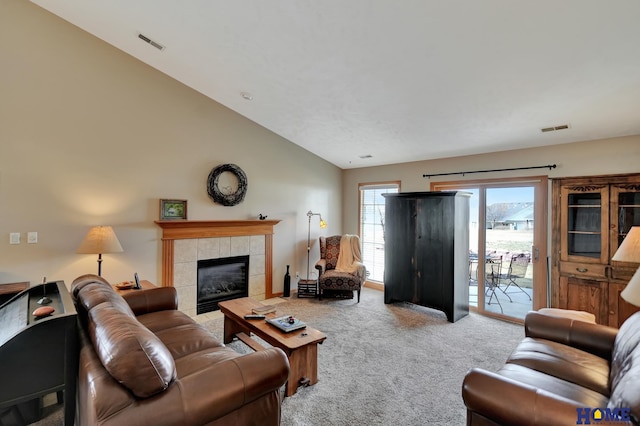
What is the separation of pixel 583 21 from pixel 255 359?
3.01m

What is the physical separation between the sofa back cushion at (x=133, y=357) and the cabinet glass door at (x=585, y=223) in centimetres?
419

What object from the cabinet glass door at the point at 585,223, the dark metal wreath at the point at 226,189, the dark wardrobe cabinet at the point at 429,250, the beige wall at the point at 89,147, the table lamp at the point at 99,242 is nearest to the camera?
the beige wall at the point at 89,147

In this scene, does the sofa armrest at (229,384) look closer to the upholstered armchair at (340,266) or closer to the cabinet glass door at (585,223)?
the upholstered armchair at (340,266)

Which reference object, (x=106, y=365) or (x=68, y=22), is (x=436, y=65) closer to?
(x=106, y=365)

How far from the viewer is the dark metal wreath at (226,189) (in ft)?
14.0

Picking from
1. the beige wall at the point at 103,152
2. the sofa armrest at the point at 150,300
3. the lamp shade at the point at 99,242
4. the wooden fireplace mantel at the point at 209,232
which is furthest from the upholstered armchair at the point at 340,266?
the lamp shade at the point at 99,242

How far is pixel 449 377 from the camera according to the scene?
8.80ft

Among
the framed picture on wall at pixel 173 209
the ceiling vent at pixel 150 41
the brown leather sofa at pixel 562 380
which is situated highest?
the ceiling vent at pixel 150 41

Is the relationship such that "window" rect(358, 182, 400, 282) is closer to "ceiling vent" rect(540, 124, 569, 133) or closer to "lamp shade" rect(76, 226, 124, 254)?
"ceiling vent" rect(540, 124, 569, 133)

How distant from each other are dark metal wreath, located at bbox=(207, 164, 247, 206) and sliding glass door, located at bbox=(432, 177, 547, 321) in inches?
132

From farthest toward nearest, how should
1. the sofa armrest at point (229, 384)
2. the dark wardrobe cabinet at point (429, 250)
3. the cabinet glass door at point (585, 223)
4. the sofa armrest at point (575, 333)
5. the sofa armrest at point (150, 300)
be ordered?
the dark wardrobe cabinet at point (429, 250), the cabinet glass door at point (585, 223), the sofa armrest at point (150, 300), the sofa armrest at point (575, 333), the sofa armrest at point (229, 384)

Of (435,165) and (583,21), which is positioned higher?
(583,21)

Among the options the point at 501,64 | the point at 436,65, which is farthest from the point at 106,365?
the point at 501,64

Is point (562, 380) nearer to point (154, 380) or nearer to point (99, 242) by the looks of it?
point (154, 380)
